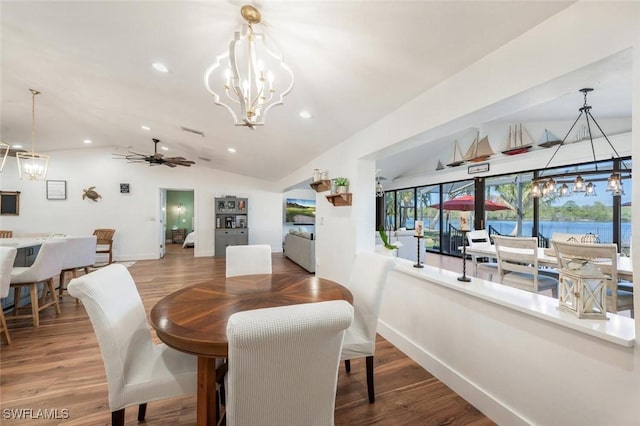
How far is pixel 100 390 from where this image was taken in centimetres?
185

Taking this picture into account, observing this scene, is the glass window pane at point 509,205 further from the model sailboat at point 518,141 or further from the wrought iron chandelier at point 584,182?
the wrought iron chandelier at point 584,182

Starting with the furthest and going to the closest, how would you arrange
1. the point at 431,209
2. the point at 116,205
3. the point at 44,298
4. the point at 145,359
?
1. the point at 431,209
2. the point at 116,205
3. the point at 44,298
4. the point at 145,359

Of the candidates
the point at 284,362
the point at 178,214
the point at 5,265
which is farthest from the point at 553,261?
the point at 178,214

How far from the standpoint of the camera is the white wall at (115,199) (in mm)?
6410

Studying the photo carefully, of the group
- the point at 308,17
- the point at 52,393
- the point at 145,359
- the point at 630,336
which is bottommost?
the point at 52,393

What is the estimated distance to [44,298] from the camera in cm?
352

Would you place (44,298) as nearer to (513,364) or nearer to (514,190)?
(513,364)

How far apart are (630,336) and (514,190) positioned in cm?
541

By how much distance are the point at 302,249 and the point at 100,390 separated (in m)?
4.08

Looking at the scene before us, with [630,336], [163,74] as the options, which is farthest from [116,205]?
[630,336]

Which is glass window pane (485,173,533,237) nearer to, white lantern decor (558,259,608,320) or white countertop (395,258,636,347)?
white countertop (395,258,636,347)

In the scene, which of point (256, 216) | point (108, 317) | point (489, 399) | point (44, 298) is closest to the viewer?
point (108, 317)

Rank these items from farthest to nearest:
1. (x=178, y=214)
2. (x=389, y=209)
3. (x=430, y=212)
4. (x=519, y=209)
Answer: (x=178, y=214), (x=389, y=209), (x=430, y=212), (x=519, y=209)

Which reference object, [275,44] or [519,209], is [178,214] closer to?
[275,44]
